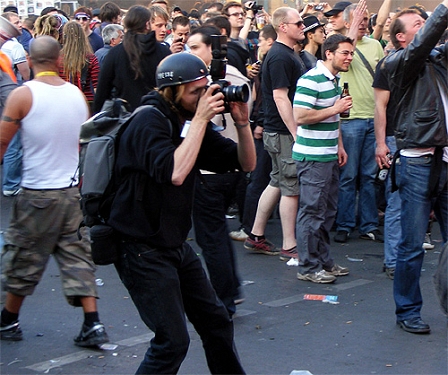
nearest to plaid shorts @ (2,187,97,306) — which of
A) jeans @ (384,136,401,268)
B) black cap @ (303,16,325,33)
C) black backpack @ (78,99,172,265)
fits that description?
black backpack @ (78,99,172,265)

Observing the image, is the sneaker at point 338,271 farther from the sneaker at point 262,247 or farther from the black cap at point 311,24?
the black cap at point 311,24

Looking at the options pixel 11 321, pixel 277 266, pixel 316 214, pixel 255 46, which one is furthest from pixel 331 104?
pixel 255 46

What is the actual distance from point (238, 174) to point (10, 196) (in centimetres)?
542

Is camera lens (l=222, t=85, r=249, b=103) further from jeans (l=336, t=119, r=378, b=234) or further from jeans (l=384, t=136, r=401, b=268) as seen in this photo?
jeans (l=336, t=119, r=378, b=234)

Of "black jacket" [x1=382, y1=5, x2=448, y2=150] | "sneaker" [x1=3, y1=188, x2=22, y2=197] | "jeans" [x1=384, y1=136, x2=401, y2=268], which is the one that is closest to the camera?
"black jacket" [x1=382, y1=5, x2=448, y2=150]

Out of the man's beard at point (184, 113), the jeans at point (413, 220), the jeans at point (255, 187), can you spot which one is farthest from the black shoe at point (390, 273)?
the man's beard at point (184, 113)

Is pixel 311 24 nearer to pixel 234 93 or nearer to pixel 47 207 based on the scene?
pixel 47 207

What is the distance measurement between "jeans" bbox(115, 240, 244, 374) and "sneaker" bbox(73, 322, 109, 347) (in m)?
1.24

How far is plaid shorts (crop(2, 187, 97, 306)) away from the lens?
16.7ft

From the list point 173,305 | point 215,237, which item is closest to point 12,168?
point 215,237

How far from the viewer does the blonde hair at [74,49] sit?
8.84m

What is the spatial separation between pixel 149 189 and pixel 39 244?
1.64 m

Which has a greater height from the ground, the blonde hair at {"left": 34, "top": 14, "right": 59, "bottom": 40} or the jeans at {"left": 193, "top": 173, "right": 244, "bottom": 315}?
the blonde hair at {"left": 34, "top": 14, "right": 59, "bottom": 40}

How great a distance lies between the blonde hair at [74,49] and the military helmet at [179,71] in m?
5.34
